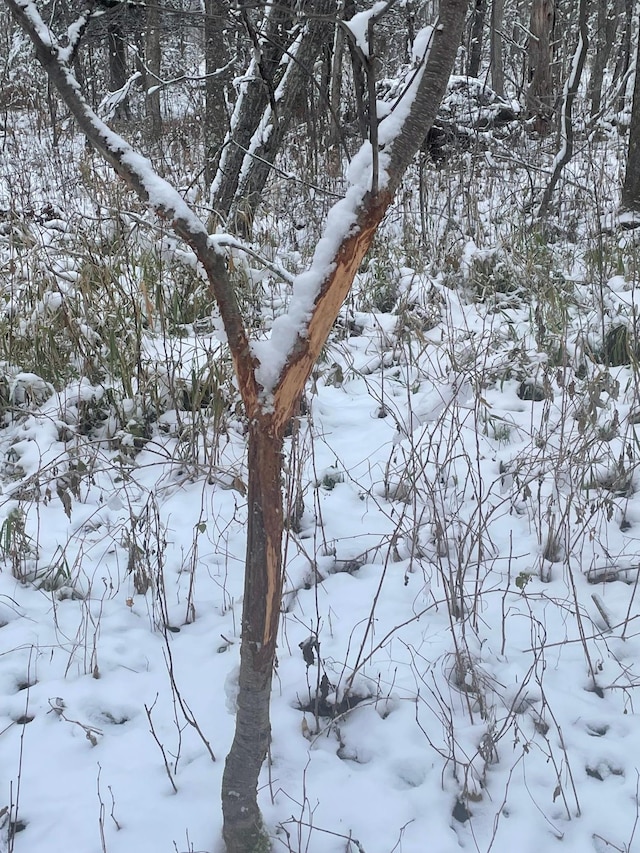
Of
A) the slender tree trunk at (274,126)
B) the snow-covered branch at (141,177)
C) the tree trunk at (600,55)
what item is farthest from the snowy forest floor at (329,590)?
the tree trunk at (600,55)

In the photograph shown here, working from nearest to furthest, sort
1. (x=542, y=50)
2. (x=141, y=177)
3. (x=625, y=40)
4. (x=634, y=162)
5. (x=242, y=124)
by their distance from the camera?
(x=141, y=177) < (x=242, y=124) < (x=634, y=162) < (x=542, y=50) < (x=625, y=40)

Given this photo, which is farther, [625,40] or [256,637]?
[625,40]

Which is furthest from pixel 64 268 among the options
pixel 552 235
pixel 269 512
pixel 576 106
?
pixel 576 106

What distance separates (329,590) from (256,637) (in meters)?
0.90

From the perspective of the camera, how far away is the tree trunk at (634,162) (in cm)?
483

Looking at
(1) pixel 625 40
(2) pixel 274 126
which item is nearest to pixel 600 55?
(1) pixel 625 40

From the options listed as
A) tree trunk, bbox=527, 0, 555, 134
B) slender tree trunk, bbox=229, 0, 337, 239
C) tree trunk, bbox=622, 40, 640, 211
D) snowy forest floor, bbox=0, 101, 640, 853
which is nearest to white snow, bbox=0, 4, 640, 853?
snowy forest floor, bbox=0, 101, 640, 853

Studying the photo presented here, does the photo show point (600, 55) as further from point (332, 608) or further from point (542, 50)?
point (332, 608)

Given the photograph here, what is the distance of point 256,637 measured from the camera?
1.24 meters

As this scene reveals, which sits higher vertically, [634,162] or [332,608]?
[634,162]

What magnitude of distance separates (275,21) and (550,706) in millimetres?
4277

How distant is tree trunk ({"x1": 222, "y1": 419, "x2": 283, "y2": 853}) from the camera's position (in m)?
1.17

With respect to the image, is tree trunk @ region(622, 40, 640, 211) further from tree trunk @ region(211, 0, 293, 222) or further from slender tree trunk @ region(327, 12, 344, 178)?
tree trunk @ region(211, 0, 293, 222)

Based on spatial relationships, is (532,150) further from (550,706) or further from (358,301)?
(550,706)
